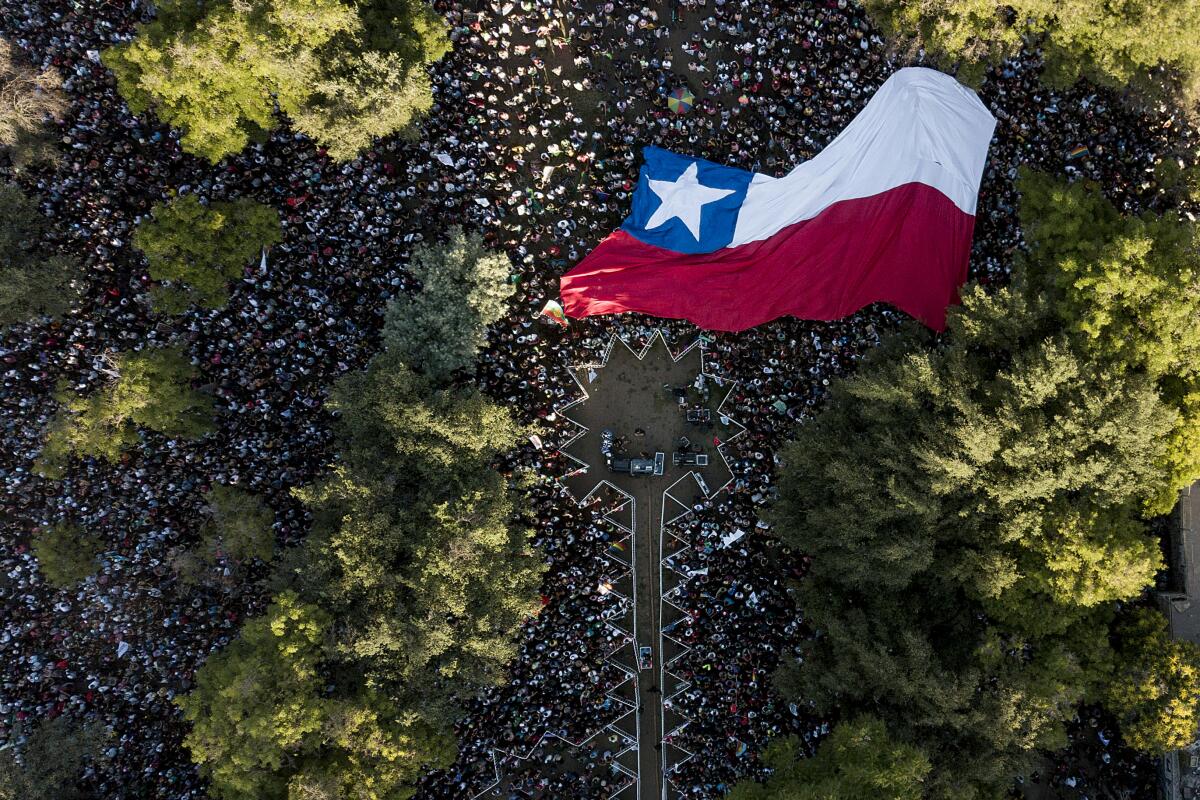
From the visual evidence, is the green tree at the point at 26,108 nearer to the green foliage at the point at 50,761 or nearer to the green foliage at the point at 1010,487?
the green foliage at the point at 50,761

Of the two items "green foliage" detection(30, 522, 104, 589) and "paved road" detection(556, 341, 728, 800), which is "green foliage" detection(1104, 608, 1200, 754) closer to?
"paved road" detection(556, 341, 728, 800)

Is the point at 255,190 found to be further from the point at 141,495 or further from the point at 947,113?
the point at 947,113

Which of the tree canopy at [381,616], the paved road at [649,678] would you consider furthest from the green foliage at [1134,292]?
the tree canopy at [381,616]

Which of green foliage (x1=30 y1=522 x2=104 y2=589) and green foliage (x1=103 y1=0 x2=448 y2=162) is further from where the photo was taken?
green foliage (x1=30 y1=522 x2=104 y2=589)

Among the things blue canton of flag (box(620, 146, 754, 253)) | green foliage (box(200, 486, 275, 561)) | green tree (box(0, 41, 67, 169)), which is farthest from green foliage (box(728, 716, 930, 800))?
green tree (box(0, 41, 67, 169))

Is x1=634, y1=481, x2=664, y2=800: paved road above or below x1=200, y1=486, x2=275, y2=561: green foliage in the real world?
below

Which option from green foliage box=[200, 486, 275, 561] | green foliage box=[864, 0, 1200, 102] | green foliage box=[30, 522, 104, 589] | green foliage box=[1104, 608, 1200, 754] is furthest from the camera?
green foliage box=[30, 522, 104, 589]

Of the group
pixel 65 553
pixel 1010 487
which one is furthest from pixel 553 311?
pixel 65 553
